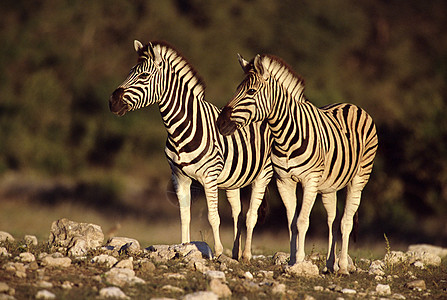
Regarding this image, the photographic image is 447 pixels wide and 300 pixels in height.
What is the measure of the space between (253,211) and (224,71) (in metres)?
29.8

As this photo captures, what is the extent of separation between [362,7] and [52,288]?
43034mm

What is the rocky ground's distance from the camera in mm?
6230

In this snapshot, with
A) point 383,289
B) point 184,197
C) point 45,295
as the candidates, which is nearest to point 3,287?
point 45,295

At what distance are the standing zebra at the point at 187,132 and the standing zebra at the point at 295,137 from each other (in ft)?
2.75

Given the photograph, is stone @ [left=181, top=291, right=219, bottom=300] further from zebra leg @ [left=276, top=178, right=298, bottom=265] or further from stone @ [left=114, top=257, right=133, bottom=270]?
zebra leg @ [left=276, top=178, right=298, bottom=265]

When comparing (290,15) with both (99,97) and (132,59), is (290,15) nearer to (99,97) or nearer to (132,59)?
(132,59)

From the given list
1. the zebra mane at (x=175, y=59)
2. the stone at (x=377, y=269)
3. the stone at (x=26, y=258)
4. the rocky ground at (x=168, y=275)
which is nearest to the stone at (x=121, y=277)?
the rocky ground at (x=168, y=275)

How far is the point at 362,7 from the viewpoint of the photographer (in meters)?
45.7

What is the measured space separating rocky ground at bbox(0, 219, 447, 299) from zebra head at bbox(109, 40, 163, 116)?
6.18 ft

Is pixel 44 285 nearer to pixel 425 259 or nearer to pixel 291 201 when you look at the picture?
pixel 291 201

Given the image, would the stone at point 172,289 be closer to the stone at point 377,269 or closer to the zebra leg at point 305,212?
the zebra leg at point 305,212

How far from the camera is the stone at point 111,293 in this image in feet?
19.5

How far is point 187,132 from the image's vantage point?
8.49 metres

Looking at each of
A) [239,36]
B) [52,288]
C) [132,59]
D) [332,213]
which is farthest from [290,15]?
[52,288]
